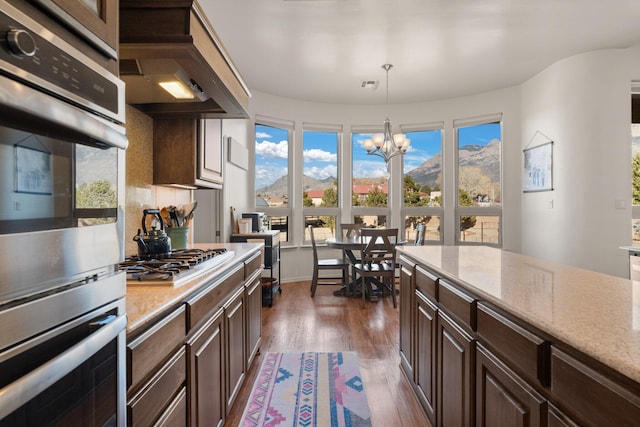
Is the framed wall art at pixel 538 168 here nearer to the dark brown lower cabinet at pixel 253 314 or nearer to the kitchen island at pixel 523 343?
the kitchen island at pixel 523 343

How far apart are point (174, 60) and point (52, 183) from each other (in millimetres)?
1125

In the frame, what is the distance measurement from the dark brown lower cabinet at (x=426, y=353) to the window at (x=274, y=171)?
372 cm

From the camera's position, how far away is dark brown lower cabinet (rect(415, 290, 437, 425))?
5.83 feet

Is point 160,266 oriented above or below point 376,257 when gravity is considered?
above

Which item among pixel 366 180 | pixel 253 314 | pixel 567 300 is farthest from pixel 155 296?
pixel 366 180

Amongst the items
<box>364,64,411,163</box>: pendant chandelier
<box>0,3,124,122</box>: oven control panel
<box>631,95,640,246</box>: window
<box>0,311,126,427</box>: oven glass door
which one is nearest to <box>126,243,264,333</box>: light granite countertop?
<box>0,311,126,427</box>: oven glass door

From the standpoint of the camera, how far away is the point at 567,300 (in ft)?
3.55

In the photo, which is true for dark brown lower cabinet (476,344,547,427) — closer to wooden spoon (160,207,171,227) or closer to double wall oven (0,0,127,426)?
double wall oven (0,0,127,426)

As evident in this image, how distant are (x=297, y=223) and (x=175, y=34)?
4382 millimetres

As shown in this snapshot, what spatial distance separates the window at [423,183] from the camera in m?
5.77

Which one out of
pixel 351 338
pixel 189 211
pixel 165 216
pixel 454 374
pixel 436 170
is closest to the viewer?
pixel 454 374

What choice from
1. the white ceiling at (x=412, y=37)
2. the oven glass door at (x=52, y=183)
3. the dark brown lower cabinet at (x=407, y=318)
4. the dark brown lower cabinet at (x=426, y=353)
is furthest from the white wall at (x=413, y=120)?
the oven glass door at (x=52, y=183)

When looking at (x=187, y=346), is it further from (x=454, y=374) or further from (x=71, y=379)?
(x=454, y=374)

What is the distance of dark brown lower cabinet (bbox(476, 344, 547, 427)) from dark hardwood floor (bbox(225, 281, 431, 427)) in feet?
2.83
